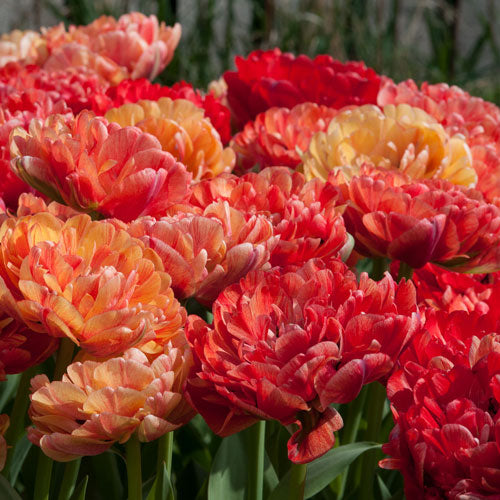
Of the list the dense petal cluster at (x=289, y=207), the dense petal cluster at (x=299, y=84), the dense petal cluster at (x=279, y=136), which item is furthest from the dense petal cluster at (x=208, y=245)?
the dense petal cluster at (x=299, y=84)

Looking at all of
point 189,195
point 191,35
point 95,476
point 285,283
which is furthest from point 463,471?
point 191,35

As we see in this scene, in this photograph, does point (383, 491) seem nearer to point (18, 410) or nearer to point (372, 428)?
point (372, 428)

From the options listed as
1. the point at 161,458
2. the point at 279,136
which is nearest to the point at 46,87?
the point at 279,136

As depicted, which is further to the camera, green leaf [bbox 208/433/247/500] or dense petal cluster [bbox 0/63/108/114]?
dense petal cluster [bbox 0/63/108/114]

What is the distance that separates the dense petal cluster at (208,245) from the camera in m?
0.46

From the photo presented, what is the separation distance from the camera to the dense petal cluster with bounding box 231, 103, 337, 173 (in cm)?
75

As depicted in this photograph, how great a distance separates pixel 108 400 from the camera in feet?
1.36

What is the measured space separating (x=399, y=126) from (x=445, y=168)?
2.2 inches

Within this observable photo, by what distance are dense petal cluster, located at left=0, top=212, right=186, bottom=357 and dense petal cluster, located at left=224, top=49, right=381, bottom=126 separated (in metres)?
0.46

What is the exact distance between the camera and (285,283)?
0.45 meters

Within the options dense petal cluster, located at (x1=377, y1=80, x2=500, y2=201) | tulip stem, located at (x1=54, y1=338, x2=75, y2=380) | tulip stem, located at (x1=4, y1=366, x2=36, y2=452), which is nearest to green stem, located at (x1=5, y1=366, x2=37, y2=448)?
tulip stem, located at (x1=4, y1=366, x2=36, y2=452)

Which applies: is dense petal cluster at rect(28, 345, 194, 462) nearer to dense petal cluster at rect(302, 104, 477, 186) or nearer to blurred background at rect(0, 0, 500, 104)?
dense petal cluster at rect(302, 104, 477, 186)

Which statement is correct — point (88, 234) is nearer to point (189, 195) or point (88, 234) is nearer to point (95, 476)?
point (189, 195)

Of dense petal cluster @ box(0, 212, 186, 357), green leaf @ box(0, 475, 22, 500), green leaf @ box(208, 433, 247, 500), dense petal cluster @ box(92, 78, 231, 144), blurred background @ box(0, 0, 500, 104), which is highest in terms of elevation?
dense petal cluster @ box(0, 212, 186, 357)
